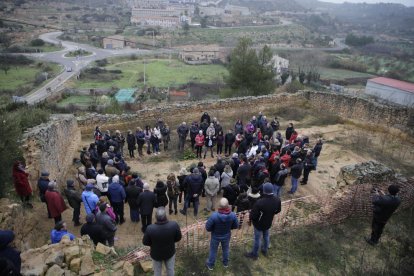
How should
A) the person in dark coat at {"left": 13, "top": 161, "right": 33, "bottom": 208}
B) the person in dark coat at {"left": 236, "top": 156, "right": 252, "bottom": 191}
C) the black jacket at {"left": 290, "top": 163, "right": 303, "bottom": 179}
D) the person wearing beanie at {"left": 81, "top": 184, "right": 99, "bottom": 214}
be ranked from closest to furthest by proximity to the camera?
the person wearing beanie at {"left": 81, "top": 184, "right": 99, "bottom": 214} → the person in dark coat at {"left": 13, "top": 161, "right": 33, "bottom": 208} → the person in dark coat at {"left": 236, "top": 156, "right": 252, "bottom": 191} → the black jacket at {"left": 290, "top": 163, "right": 303, "bottom": 179}

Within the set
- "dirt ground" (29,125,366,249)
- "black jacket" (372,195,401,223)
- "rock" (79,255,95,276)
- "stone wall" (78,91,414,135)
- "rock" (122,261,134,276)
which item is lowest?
"dirt ground" (29,125,366,249)

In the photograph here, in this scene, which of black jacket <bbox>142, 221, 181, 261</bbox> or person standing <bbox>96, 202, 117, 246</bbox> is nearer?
black jacket <bbox>142, 221, 181, 261</bbox>

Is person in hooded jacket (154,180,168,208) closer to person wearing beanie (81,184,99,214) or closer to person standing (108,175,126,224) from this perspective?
person standing (108,175,126,224)

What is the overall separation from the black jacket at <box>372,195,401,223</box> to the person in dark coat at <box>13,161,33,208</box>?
333 inches

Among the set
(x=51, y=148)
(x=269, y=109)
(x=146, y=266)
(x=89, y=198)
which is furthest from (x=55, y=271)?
(x=269, y=109)

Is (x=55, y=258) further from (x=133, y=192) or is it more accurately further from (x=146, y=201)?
(x=133, y=192)

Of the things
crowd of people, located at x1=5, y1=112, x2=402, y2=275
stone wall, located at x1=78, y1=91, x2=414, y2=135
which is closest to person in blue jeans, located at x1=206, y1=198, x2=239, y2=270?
crowd of people, located at x1=5, y1=112, x2=402, y2=275

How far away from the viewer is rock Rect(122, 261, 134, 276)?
5629 mm

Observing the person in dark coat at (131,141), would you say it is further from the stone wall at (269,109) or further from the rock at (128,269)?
the rock at (128,269)

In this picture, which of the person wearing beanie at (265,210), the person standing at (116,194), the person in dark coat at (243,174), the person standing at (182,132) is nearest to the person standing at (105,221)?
the person standing at (116,194)

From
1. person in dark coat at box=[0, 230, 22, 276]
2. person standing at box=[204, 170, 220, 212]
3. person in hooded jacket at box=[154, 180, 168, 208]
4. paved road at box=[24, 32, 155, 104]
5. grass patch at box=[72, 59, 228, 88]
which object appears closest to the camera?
person in dark coat at box=[0, 230, 22, 276]

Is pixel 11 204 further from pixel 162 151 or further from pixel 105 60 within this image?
pixel 105 60

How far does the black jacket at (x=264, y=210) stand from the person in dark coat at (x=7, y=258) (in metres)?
4.01

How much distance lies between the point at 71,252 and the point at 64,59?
81.1 metres
